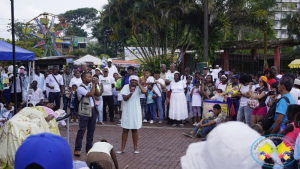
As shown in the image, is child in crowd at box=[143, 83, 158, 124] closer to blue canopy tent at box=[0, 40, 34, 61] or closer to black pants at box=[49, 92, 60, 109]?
black pants at box=[49, 92, 60, 109]

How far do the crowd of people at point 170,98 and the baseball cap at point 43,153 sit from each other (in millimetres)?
3580

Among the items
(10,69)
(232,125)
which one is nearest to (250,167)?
(232,125)

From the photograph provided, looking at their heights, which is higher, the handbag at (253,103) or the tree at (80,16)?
the tree at (80,16)

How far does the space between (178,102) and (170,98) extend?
0.36 m

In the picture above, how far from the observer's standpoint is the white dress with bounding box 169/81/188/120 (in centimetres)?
1113

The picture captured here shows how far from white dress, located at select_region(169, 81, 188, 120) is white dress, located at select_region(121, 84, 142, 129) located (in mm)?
3804

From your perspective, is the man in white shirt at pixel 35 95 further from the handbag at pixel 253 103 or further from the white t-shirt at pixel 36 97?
the handbag at pixel 253 103

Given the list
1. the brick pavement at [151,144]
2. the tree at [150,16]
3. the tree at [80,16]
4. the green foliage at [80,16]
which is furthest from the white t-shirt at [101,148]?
the green foliage at [80,16]

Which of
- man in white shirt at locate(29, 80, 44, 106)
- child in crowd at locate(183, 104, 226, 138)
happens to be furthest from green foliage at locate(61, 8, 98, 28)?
child in crowd at locate(183, 104, 226, 138)

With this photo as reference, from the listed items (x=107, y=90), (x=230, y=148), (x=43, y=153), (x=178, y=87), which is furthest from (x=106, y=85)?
(x=230, y=148)

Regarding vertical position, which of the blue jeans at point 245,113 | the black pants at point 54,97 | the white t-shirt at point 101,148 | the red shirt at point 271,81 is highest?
the red shirt at point 271,81

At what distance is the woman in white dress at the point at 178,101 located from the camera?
11.1m

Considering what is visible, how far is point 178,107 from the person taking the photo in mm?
11109

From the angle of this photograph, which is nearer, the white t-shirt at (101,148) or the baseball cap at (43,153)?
the baseball cap at (43,153)
